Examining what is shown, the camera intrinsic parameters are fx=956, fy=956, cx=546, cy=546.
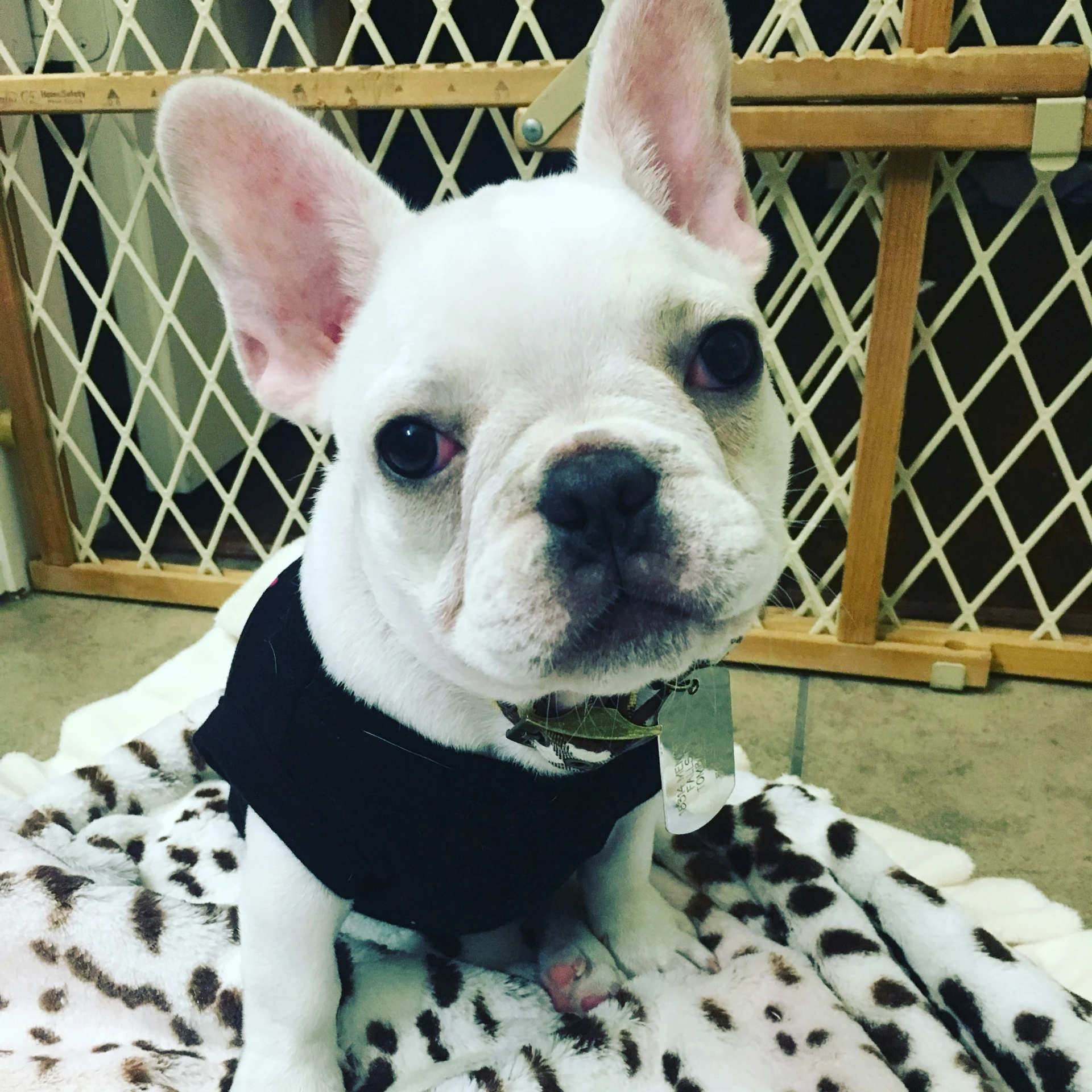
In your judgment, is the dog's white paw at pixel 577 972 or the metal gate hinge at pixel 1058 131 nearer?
the dog's white paw at pixel 577 972

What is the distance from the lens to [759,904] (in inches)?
49.0

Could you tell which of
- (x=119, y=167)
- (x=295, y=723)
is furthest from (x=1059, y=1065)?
(x=119, y=167)

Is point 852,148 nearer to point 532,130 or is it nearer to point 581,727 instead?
point 532,130

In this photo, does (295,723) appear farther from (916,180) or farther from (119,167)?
(119,167)

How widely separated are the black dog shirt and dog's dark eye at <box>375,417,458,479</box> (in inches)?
9.4

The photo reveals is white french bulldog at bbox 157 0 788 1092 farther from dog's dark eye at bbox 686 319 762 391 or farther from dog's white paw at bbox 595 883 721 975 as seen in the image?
dog's white paw at bbox 595 883 721 975

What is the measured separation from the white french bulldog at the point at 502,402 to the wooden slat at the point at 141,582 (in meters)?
1.37

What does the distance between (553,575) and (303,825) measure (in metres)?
0.39

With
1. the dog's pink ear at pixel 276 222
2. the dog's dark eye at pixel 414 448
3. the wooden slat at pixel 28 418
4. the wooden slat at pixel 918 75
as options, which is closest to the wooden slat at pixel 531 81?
the wooden slat at pixel 918 75

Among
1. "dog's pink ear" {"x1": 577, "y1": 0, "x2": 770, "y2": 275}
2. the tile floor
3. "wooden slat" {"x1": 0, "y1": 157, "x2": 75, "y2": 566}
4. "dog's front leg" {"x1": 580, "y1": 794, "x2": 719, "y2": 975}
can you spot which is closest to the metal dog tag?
"dog's front leg" {"x1": 580, "y1": 794, "x2": 719, "y2": 975}

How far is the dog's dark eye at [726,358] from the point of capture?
2.57 ft

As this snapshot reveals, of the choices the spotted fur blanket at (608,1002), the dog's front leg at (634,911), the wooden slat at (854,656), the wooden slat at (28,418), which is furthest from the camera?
the wooden slat at (28,418)

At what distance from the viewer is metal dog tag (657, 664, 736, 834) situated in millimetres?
928

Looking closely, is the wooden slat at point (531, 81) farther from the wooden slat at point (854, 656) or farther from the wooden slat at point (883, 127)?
the wooden slat at point (854, 656)
